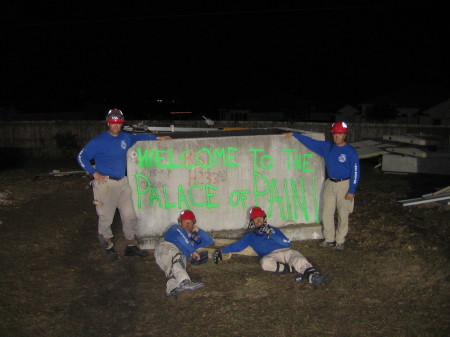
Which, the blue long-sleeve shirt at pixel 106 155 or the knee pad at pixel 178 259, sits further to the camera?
the blue long-sleeve shirt at pixel 106 155

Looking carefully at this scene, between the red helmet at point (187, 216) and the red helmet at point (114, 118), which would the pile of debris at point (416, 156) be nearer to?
the red helmet at point (187, 216)

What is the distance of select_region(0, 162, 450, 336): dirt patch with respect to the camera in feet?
14.7

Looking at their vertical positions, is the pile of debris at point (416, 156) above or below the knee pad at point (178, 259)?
above

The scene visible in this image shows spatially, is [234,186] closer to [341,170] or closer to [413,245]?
[341,170]

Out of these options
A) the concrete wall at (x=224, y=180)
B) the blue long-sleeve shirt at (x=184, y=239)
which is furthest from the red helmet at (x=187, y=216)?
the concrete wall at (x=224, y=180)

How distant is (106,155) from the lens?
6078 mm

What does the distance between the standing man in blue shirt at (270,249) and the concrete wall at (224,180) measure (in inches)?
24.6

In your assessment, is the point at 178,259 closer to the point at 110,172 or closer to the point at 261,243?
the point at 261,243

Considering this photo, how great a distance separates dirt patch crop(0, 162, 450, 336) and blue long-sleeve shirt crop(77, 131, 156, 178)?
4.11 feet

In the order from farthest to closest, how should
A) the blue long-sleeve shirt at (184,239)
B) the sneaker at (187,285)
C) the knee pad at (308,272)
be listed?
the blue long-sleeve shirt at (184,239), the knee pad at (308,272), the sneaker at (187,285)

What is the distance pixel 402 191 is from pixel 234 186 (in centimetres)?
626

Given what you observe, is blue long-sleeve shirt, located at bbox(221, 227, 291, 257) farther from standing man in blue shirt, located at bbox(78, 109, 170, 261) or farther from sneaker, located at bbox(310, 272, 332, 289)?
standing man in blue shirt, located at bbox(78, 109, 170, 261)

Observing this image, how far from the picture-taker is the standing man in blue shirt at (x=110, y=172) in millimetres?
6039

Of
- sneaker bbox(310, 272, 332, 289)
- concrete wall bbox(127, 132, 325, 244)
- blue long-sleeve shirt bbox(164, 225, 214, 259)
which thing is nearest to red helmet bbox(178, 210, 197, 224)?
blue long-sleeve shirt bbox(164, 225, 214, 259)
